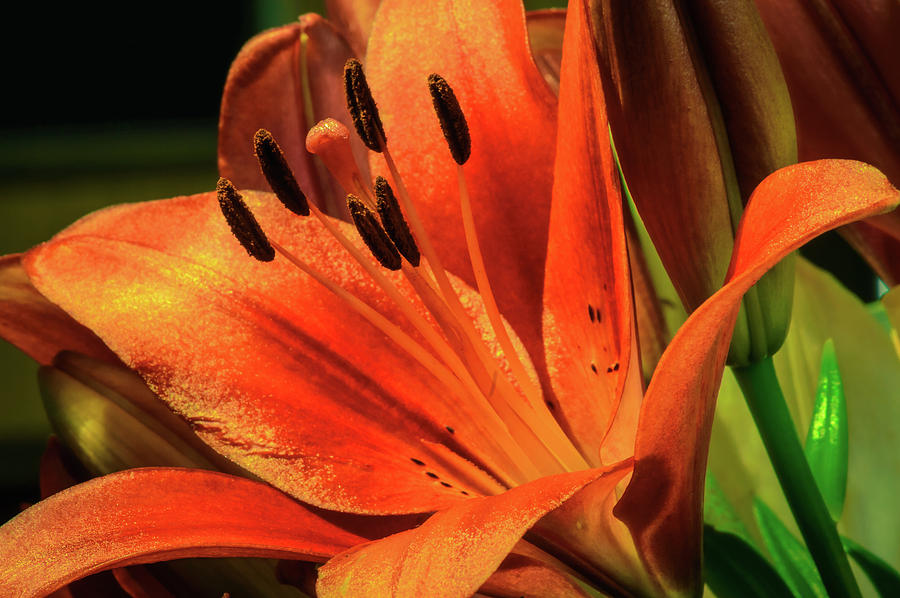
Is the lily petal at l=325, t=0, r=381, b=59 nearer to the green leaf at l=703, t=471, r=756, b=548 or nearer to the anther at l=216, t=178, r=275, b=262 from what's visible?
the anther at l=216, t=178, r=275, b=262

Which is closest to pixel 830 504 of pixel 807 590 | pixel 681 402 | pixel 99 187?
pixel 807 590

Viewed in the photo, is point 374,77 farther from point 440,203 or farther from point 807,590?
point 807,590

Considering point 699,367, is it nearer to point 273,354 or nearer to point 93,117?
point 273,354

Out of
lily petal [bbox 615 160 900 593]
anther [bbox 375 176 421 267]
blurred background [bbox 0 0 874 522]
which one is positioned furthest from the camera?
blurred background [bbox 0 0 874 522]

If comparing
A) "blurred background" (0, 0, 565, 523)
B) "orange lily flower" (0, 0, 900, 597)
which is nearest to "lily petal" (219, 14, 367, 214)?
"orange lily flower" (0, 0, 900, 597)

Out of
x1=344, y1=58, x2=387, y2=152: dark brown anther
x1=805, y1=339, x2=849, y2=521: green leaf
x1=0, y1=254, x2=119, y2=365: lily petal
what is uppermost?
x1=344, y1=58, x2=387, y2=152: dark brown anther

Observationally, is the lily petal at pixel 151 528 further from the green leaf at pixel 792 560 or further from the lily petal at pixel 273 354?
the green leaf at pixel 792 560
